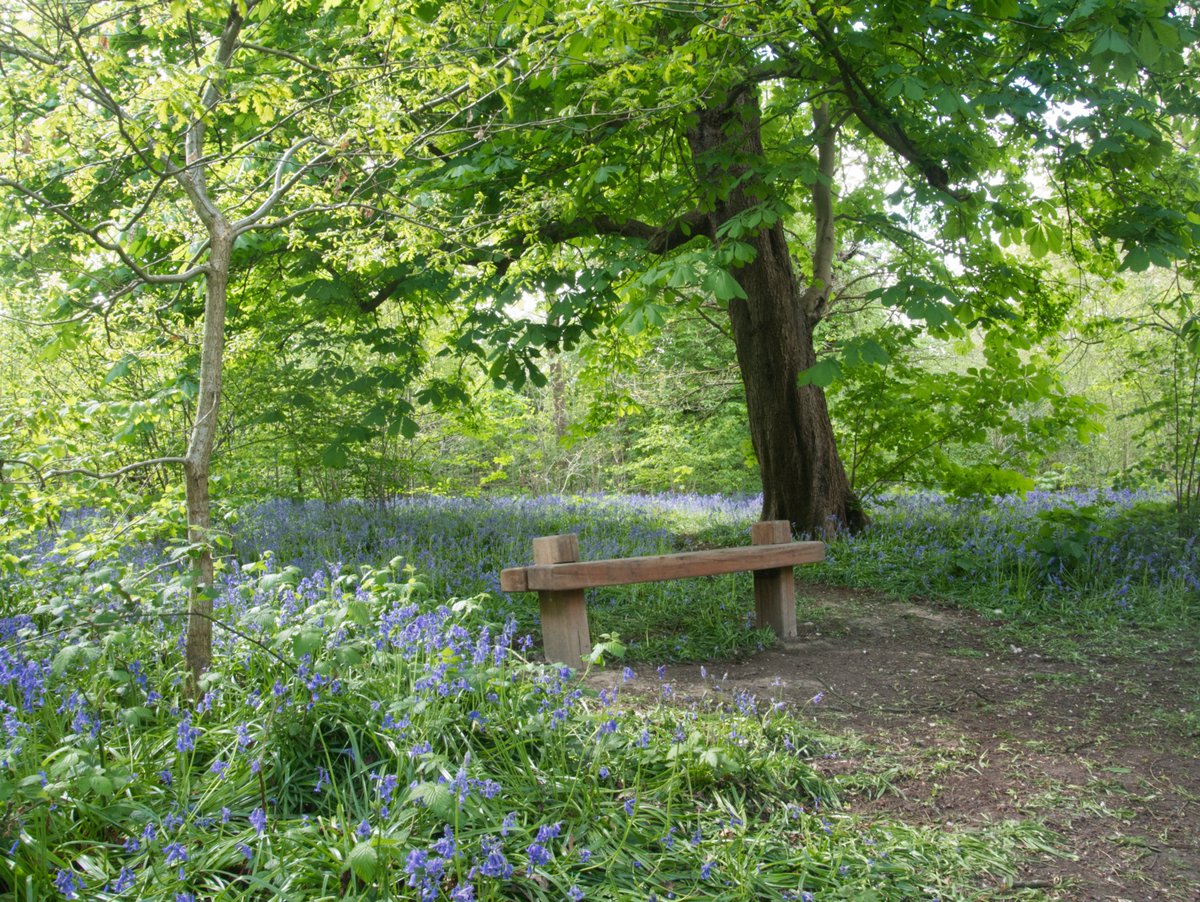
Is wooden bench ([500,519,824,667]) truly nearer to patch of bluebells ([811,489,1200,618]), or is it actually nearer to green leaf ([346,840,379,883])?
patch of bluebells ([811,489,1200,618])

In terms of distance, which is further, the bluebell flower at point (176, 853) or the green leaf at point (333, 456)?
the green leaf at point (333, 456)

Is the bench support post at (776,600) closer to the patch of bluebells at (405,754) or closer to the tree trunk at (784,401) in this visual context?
the patch of bluebells at (405,754)

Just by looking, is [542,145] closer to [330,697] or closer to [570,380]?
[330,697]

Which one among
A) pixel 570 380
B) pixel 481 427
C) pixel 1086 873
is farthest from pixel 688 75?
pixel 570 380

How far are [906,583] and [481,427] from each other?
546 centimetres

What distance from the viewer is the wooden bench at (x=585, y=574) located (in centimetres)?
439

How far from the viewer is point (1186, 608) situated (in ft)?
18.2

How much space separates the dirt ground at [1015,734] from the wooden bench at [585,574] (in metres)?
0.39

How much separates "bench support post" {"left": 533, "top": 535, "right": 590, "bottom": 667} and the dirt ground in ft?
1.27

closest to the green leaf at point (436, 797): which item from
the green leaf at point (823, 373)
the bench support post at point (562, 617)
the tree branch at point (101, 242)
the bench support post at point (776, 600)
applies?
the tree branch at point (101, 242)

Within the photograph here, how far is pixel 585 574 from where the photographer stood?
4406 millimetres

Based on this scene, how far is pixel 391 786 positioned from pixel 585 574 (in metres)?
2.22

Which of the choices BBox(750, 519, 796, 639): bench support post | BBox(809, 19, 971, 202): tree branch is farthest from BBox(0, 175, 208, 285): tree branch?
BBox(809, 19, 971, 202): tree branch

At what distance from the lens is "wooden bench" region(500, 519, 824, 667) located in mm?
4395
